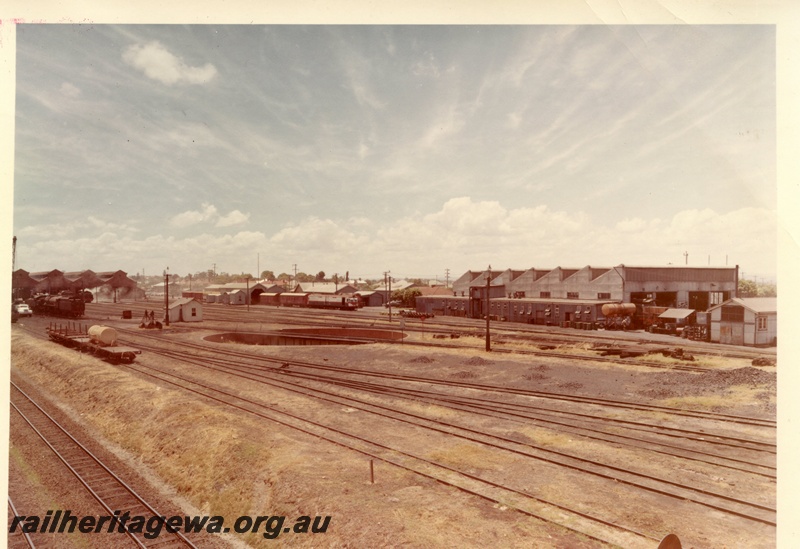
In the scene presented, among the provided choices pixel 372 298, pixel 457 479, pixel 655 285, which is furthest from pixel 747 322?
pixel 372 298

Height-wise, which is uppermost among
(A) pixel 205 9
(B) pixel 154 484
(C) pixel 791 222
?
(A) pixel 205 9

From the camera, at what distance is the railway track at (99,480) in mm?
10930

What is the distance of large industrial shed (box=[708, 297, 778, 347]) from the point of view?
35344mm

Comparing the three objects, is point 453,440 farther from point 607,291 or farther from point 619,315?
point 607,291

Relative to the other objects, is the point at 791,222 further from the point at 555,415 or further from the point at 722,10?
the point at 555,415

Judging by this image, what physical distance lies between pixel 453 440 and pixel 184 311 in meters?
44.0

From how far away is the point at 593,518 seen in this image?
1034 centimetres

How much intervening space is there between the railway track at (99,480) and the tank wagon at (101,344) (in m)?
8.33

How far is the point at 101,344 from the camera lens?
29.5 meters

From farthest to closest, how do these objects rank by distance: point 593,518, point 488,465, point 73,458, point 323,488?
point 73,458 → point 488,465 → point 323,488 → point 593,518

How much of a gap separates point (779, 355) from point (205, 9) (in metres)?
17.4

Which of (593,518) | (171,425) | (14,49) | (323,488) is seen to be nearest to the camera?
(593,518)

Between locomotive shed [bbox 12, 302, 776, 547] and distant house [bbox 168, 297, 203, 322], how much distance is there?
62.3 ft

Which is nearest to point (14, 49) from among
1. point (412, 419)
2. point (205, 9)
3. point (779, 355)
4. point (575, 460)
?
point (205, 9)
